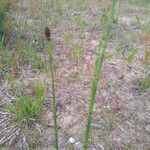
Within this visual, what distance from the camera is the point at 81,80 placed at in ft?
13.5

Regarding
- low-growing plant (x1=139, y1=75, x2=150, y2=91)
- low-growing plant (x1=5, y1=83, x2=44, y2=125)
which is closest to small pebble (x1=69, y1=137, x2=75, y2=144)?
low-growing plant (x1=5, y1=83, x2=44, y2=125)

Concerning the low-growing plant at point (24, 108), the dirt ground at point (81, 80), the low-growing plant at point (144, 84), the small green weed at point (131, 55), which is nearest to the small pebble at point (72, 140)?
the dirt ground at point (81, 80)

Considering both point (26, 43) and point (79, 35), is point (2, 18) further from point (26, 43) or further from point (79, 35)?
point (79, 35)

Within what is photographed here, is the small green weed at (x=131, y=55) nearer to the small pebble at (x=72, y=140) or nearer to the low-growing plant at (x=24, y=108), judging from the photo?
the low-growing plant at (x=24, y=108)

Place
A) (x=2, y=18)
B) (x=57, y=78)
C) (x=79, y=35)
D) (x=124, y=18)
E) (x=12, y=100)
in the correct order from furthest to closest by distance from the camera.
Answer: (x=124, y=18) → (x=79, y=35) → (x=2, y=18) → (x=57, y=78) → (x=12, y=100)

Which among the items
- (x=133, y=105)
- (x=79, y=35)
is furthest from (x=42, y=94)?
(x=79, y=35)

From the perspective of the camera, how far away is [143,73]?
4.32m

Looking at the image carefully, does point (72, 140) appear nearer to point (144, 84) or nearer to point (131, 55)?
point (144, 84)

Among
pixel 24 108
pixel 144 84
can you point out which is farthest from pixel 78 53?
pixel 24 108

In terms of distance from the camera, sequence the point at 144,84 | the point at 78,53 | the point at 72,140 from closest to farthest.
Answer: the point at 72,140 < the point at 144,84 < the point at 78,53

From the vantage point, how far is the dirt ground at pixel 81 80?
328 cm

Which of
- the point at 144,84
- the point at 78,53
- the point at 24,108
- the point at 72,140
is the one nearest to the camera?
the point at 72,140

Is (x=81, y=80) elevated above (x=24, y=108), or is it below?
below

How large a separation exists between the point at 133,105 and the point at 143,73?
712 mm
